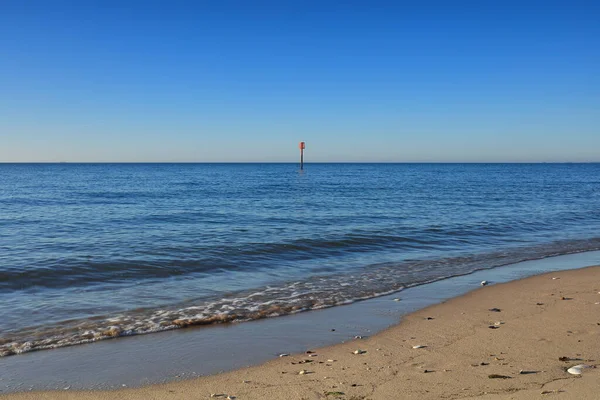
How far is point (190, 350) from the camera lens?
7047mm

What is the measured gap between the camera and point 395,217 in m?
24.4

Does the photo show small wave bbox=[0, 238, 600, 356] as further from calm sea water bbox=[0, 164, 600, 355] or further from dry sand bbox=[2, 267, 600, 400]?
dry sand bbox=[2, 267, 600, 400]

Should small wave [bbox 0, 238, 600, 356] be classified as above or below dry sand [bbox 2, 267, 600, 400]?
below

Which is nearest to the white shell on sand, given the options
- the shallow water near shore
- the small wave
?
the shallow water near shore

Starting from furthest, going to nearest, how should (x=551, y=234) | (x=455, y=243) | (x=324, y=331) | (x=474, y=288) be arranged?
1. (x=551, y=234)
2. (x=455, y=243)
3. (x=474, y=288)
4. (x=324, y=331)

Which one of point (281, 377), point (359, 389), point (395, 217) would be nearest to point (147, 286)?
point (281, 377)

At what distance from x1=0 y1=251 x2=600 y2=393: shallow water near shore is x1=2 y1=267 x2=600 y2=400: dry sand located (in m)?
0.32

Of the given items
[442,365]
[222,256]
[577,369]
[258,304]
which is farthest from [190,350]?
[222,256]

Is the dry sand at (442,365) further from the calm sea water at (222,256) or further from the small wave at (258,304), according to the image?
the calm sea water at (222,256)

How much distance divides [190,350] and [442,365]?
357 centimetres

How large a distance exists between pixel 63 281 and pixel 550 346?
10.4 m

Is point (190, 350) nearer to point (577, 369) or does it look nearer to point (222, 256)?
point (577, 369)

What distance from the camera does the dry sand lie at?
5.32 m

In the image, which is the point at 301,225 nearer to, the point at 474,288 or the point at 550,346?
the point at 474,288
